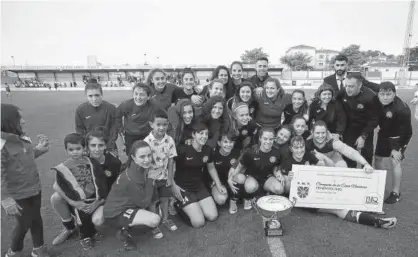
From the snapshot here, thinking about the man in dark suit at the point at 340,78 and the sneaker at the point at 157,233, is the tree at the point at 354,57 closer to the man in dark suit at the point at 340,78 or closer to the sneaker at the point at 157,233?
the man in dark suit at the point at 340,78

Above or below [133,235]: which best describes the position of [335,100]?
above

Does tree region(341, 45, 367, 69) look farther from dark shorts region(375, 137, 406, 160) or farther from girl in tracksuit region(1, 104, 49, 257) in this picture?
girl in tracksuit region(1, 104, 49, 257)

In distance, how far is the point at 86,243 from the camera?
3.01 m

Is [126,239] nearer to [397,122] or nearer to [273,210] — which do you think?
[273,210]

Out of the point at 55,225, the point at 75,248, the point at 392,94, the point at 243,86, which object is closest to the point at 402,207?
the point at 392,94

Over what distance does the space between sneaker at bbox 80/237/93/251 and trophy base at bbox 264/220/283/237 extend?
6.86 ft

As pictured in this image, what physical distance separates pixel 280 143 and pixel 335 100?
52.7 inches

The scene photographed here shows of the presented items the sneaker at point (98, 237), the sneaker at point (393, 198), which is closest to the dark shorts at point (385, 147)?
the sneaker at point (393, 198)

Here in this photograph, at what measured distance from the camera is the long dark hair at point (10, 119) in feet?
7.88

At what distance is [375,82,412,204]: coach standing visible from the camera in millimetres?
3824

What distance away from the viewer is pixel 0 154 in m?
2.41

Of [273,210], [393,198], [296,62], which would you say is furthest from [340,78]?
[296,62]

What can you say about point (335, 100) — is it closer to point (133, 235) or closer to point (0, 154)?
point (133, 235)

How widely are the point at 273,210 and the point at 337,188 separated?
107 cm
